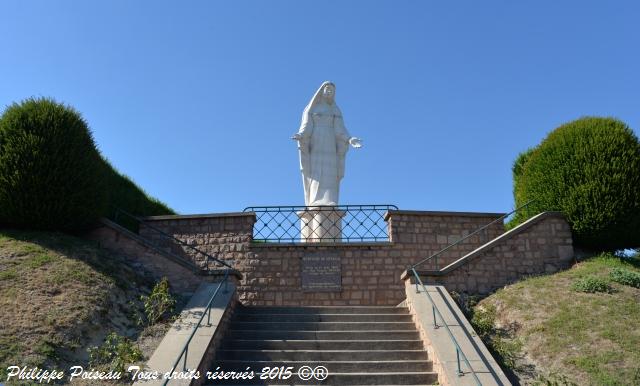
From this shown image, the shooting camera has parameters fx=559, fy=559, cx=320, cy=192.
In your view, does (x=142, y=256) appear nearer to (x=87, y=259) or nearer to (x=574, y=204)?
(x=87, y=259)

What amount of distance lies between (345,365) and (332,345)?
0.60 m

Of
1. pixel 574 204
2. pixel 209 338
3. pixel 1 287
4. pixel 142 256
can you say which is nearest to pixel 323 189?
pixel 142 256

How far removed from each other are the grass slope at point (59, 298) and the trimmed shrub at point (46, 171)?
15.9 inches

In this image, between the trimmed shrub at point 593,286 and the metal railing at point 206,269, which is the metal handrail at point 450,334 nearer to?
the trimmed shrub at point 593,286

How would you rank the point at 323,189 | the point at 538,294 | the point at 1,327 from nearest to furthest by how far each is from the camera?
the point at 1,327 → the point at 538,294 → the point at 323,189

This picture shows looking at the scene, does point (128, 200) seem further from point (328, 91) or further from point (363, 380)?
point (363, 380)

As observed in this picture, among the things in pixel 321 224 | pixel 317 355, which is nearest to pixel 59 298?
pixel 317 355

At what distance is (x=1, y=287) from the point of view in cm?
805

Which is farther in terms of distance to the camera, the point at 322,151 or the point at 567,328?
the point at 322,151

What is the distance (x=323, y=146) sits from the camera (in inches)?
539

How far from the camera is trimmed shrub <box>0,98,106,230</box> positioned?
33.8 feet

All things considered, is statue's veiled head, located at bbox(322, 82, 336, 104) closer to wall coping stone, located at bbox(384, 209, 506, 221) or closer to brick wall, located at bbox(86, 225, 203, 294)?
wall coping stone, located at bbox(384, 209, 506, 221)

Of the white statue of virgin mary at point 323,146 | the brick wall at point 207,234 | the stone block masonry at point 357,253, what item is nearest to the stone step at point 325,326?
the stone block masonry at point 357,253

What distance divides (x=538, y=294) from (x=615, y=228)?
2911mm
